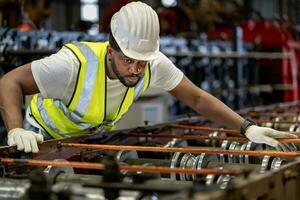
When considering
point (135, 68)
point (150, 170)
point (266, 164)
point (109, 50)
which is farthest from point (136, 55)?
point (150, 170)

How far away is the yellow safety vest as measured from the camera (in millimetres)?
2840

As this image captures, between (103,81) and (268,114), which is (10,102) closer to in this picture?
(103,81)

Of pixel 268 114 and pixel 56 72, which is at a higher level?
pixel 56 72

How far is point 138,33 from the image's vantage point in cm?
272

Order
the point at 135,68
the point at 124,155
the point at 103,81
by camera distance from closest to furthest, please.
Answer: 1. the point at 124,155
2. the point at 135,68
3. the point at 103,81

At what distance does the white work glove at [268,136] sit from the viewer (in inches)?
106

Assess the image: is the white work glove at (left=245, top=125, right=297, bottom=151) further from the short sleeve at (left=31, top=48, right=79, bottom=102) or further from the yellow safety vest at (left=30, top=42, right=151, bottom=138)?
the short sleeve at (left=31, top=48, right=79, bottom=102)

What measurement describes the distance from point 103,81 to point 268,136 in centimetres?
84

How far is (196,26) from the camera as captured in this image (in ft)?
32.7

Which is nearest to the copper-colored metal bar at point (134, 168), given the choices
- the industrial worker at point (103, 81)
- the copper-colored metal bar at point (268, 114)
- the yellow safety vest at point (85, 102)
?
the industrial worker at point (103, 81)

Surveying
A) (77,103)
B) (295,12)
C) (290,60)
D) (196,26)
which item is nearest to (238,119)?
(77,103)

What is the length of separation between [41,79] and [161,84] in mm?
737

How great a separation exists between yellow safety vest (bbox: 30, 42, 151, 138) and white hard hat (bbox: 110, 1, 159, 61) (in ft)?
0.63

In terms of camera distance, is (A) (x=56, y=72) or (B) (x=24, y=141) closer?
(B) (x=24, y=141)
